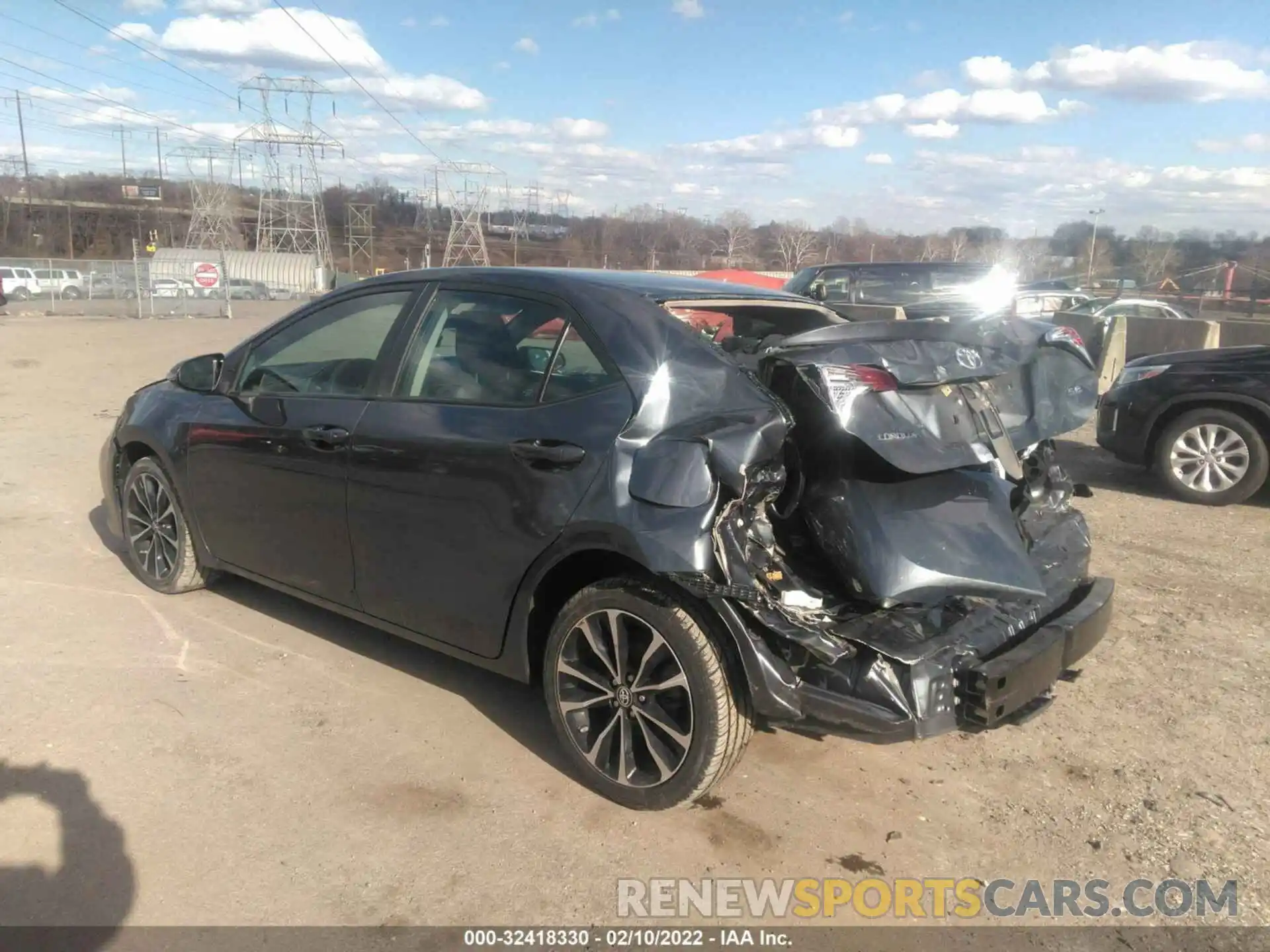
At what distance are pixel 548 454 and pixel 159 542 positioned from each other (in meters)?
2.97

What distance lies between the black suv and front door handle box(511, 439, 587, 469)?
6.16 meters

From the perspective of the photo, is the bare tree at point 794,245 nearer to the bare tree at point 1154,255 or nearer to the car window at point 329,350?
the bare tree at point 1154,255

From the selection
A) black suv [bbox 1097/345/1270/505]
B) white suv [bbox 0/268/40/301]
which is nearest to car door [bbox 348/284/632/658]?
black suv [bbox 1097/345/1270/505]

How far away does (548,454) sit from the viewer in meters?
3.24

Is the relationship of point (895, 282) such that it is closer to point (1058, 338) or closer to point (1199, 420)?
point (1199, 420)

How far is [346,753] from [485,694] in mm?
686

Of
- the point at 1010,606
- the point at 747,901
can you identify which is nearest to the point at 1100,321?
the point at 1010,606

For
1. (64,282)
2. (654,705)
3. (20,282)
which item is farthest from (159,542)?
(64,282)

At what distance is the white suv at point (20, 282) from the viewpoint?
3658cm

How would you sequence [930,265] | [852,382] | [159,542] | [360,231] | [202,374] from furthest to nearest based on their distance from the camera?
[360,231] → [930,265] → [159,542] → [202,374] → [852,382]

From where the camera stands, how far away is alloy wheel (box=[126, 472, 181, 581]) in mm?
5047

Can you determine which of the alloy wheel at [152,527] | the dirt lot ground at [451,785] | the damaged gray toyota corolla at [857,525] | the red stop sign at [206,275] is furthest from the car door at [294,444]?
the red stop sign at [206,275]

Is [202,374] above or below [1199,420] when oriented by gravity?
above

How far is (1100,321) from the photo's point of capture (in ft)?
Result: 48.1
